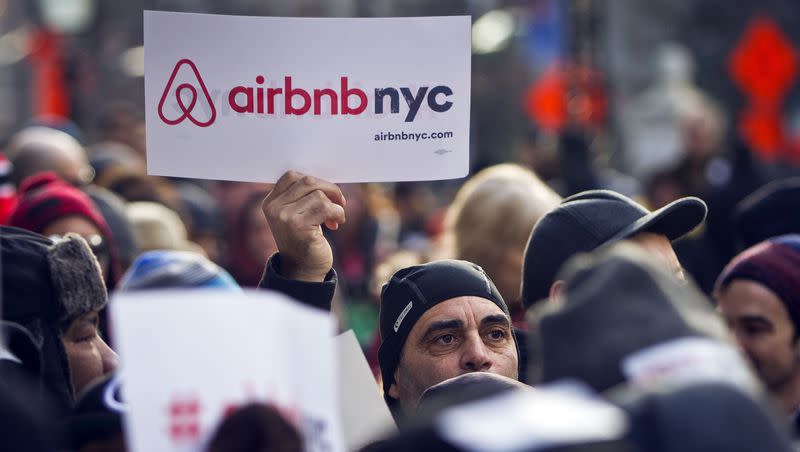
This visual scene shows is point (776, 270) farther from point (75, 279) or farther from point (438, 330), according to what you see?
point (75, 279)

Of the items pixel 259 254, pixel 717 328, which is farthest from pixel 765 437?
pixel 259 254

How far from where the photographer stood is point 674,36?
28.2m

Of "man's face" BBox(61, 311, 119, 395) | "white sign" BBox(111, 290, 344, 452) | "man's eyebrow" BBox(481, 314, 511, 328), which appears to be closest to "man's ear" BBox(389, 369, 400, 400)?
"man's eyebrow" BBox(481, 314, 511, 328)

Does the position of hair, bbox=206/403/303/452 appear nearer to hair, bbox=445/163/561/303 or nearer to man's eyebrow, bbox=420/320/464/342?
man's eyebrow, bbox=420/320/464/342

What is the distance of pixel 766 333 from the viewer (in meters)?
4.79

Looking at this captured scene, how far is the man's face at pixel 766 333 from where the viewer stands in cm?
473

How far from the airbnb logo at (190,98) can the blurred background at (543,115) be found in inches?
84.8

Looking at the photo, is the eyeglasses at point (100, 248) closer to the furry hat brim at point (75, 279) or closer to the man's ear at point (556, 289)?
the furry hat brim at point (75, 279)

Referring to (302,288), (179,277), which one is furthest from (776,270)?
(179,277)

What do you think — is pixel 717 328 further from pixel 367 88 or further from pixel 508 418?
pixel 367 88

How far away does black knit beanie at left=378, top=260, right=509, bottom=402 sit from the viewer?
13.8 ft

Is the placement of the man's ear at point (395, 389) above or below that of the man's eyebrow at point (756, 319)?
below

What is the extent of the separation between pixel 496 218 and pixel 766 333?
117 centimetres

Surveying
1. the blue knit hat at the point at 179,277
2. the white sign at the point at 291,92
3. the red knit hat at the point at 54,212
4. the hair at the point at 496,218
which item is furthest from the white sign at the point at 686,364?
the hair at the point at 496,218
